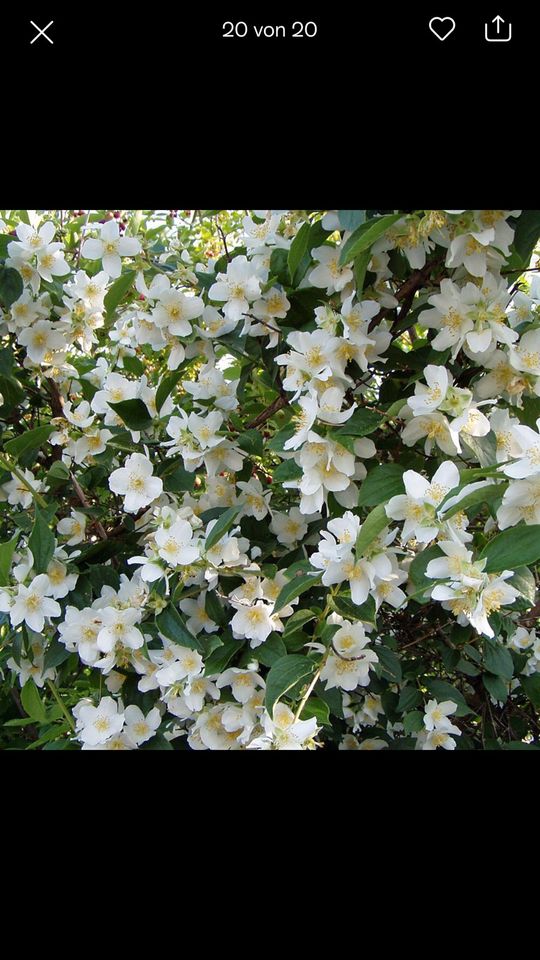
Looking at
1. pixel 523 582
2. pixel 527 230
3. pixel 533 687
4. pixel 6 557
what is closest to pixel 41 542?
pixel 6 557

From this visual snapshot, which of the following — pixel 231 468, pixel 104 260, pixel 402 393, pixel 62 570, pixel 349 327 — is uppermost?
pixel 104 260

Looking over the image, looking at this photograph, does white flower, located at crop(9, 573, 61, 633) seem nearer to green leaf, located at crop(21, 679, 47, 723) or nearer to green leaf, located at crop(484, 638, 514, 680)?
green leaf, located at crop(21, 679, 47, 723)

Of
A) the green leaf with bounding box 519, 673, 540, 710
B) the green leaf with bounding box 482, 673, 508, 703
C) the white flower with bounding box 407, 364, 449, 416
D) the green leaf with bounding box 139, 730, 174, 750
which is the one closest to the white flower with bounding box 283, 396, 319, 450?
the white flower with bounding box 407, 364, 449, 416

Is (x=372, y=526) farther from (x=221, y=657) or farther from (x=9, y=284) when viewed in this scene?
(x=9, y=284)

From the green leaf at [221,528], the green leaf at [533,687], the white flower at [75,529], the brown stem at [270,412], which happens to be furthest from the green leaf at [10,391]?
the green leaf at [533,687]

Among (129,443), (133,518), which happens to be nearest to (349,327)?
(129,443)

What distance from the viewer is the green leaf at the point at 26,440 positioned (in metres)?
1.29

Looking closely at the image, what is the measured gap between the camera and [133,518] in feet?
4.46

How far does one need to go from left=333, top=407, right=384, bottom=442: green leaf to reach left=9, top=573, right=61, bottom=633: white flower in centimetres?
53

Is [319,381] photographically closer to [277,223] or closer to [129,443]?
[277,223]

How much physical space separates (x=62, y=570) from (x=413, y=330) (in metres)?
0.74

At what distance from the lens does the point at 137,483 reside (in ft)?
3.94

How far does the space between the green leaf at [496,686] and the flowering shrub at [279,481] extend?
2 centimetres

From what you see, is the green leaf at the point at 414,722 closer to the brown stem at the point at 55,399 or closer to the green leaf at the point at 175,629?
the green leaf at the point at 175,629
